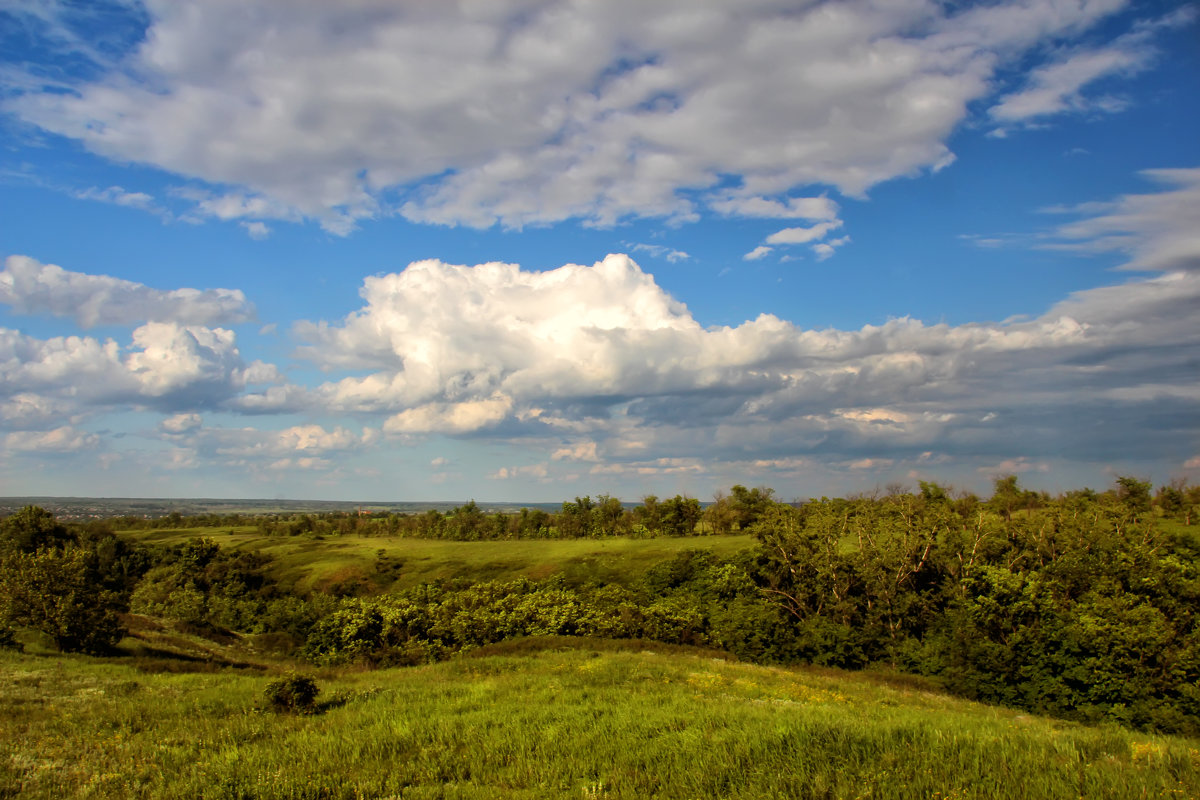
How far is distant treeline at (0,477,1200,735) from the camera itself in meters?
45.7

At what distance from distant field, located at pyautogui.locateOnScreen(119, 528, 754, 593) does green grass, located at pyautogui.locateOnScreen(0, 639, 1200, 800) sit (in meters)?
97.8

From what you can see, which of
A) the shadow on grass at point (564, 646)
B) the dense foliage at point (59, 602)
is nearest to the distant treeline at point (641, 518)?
the shadow on grass at point (564, 646)

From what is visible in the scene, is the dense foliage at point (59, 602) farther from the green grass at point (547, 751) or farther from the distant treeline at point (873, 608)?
the green grass at point (547, 751)

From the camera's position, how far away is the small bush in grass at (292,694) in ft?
56.8

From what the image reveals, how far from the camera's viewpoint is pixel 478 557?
444ft

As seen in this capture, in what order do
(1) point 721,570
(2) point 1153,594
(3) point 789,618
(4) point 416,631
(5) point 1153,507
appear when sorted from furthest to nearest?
1. (5) point 1153,507
2. (1) point 721,570
3. (3) point 789,618
4. (2) point 1153,594
5. (4) point 416,631

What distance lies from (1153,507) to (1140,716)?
115 m

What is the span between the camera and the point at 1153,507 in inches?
5074

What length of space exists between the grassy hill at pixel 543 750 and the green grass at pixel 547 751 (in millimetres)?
48

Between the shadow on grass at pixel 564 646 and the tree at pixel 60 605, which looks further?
the shadow on grass at pixel 564 646

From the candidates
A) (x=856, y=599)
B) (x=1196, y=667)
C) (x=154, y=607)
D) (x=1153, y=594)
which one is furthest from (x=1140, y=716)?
(x=154, y=607)

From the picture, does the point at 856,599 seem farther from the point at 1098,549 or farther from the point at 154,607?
the point at 154,607

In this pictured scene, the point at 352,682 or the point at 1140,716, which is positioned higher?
the point at 352,682

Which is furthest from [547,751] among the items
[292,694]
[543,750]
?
[292,694]
